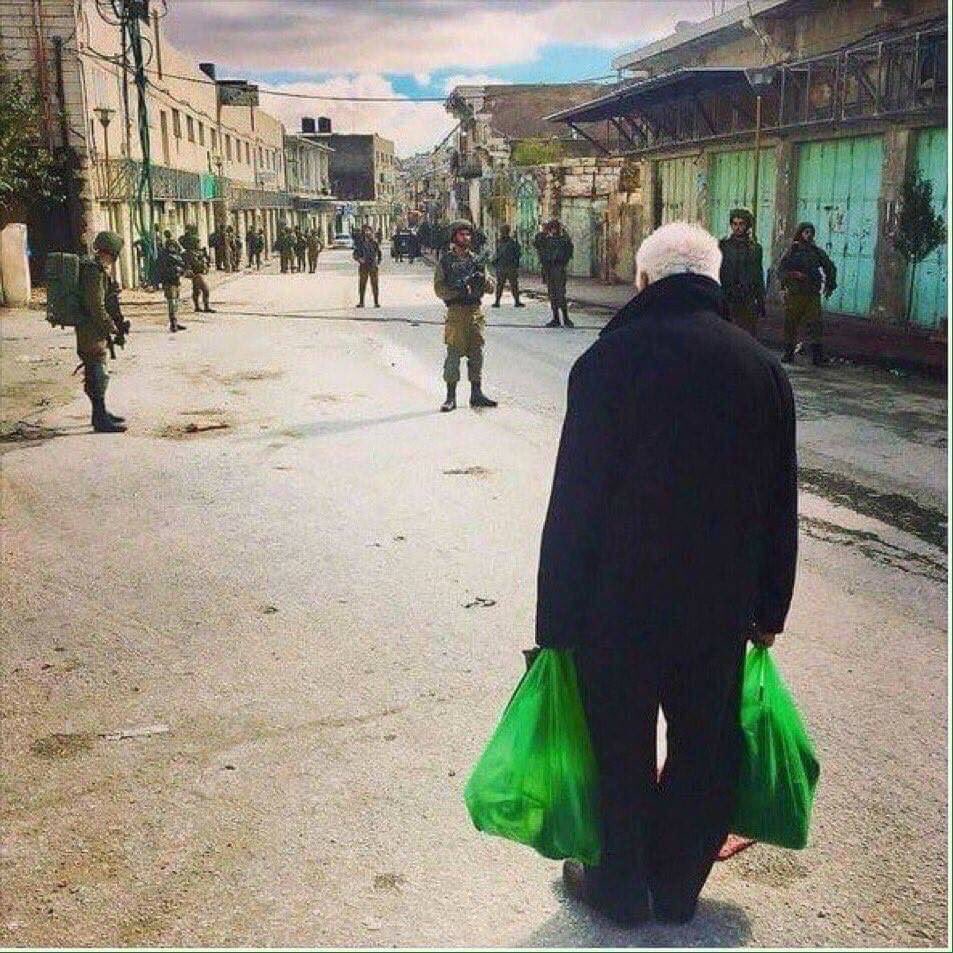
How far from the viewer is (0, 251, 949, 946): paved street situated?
265cm

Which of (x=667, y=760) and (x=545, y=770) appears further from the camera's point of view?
(x=667, y=760)

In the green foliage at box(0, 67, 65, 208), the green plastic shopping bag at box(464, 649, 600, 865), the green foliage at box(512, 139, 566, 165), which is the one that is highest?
the green foliage at box(512, 139, 566, 165)

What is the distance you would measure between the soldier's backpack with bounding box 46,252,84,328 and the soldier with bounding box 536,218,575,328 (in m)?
9.30

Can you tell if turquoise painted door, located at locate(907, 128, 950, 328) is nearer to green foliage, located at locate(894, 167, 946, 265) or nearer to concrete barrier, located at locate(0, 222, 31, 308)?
green foliage, located at locate(894, 167, 946, 265)

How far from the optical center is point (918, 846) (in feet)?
9.44

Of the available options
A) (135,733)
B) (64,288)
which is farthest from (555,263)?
(135,733)

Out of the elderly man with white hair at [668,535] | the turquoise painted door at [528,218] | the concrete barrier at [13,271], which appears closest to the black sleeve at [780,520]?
the elderly man with white hair at [668,535]

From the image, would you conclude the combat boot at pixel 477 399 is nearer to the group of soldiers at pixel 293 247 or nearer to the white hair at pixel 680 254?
the white hair at pixel 680 254

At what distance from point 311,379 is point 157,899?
30.4ft

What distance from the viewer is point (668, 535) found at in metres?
2.29

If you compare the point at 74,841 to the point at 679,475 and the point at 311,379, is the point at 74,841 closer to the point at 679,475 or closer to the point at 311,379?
the point at 679,475

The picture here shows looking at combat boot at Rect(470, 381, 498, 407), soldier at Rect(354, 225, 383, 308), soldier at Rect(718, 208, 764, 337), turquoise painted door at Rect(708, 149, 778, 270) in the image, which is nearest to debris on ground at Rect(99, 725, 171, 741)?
combat boot at Rect(470, 381, 498, 407)

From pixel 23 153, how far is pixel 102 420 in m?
16.3

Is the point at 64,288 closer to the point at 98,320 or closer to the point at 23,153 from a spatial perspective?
the point at 98,320
